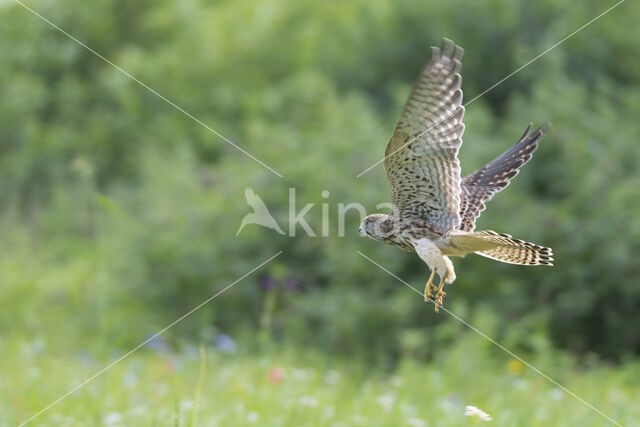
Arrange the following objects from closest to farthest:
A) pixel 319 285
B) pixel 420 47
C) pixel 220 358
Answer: pixel 220 358 < pixel 319 285 < pixel 420 47

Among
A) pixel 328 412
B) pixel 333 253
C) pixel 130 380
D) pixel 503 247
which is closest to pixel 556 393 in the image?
pixel 328 412

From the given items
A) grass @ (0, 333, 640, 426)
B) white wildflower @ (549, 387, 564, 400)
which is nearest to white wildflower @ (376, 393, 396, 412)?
grass @ (0, 333, 640, 426)

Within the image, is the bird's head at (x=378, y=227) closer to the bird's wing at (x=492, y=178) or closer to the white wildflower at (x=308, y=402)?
the bird's wing at (x=492, y=178)

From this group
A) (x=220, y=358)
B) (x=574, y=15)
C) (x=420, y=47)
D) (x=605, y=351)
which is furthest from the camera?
(x=420, y=47)

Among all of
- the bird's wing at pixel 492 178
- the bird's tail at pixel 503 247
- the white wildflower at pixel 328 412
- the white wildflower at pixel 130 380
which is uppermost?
the bird's wing at pixel 492 178

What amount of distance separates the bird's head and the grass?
971mm

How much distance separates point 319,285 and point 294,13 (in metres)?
3.75

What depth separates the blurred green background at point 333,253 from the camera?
15.0 feet

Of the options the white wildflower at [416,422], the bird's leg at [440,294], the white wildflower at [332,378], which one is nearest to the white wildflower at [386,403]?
the white wildflower at [416,422]

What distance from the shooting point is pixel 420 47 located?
7.74 m

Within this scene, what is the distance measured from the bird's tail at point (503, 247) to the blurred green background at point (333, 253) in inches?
35.9

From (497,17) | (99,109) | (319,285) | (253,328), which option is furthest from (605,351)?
(99,109)

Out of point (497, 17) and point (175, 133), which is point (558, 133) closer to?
point (497, 17)

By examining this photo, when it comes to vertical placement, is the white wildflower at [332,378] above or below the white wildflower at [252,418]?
below
